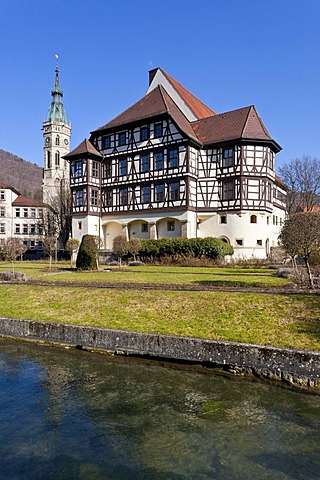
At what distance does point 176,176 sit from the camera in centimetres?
3578

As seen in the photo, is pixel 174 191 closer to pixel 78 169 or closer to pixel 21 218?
pixel 78 169

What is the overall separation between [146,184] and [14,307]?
25853 mm

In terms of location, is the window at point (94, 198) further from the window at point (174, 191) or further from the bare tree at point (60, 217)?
the bare tree at point (60, 217)

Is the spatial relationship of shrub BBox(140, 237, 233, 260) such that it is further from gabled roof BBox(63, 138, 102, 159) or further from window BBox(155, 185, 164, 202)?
gabled roof BBox(63, 138, 102, 159)

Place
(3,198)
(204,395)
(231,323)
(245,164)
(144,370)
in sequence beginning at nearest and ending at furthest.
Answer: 1. (204,395)
2. (144,370)
3. (231,323)
4. (245,164)
5. (3,198)

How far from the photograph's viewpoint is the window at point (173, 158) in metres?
35.9

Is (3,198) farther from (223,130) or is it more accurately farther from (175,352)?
(175,352)

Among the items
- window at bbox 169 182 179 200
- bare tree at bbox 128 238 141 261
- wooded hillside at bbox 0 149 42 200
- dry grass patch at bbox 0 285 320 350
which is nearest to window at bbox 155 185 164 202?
window at bbox 169 182 179 200

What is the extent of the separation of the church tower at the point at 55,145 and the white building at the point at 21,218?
623cm

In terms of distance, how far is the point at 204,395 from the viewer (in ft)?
24.2

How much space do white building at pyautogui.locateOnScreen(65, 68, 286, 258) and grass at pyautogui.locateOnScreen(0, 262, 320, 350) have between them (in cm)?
2190

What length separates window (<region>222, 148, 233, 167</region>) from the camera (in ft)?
117

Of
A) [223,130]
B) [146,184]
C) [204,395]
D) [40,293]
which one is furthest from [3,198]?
[204,395]

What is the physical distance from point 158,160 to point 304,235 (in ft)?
80.5
